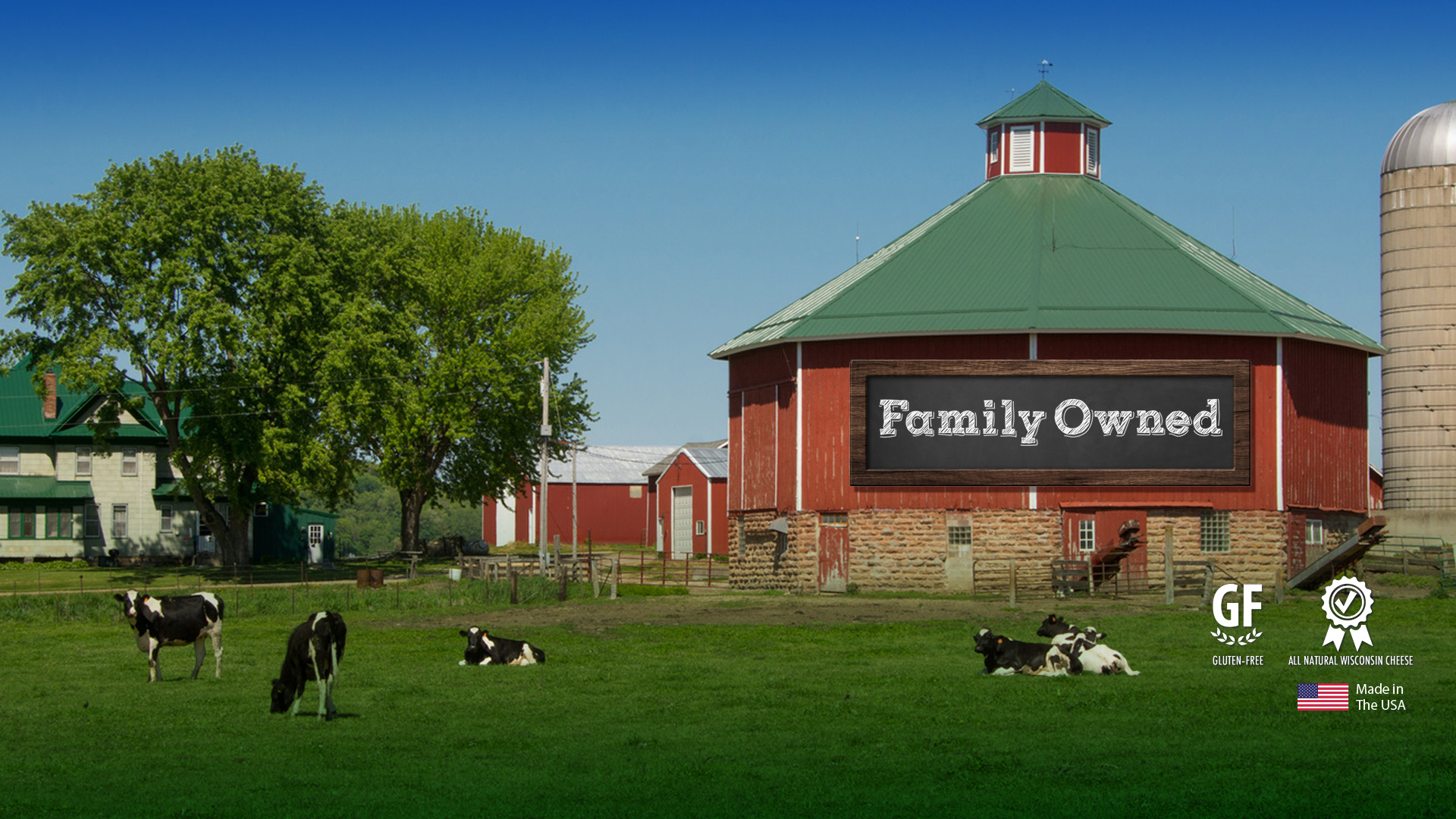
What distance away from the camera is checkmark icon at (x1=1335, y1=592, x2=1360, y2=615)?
102 feet

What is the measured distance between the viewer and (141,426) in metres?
72.9

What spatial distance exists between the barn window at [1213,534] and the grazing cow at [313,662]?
33232mm

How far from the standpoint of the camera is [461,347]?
69.2m

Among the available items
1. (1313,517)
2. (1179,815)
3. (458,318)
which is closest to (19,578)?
(458,318)

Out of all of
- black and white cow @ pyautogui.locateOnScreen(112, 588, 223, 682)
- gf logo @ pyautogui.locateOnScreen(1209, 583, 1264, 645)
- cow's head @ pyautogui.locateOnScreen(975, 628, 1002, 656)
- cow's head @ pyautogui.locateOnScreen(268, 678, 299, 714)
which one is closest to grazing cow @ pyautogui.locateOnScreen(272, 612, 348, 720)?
cow's head @ pyautogui.locateOnScreen(268, 678, 299, 714)

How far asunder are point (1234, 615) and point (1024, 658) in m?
11.7

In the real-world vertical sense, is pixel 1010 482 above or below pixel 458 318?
below

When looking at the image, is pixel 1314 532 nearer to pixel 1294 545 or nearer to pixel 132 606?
pixel 1294 545

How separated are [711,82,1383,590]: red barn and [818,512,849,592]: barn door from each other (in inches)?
1.8

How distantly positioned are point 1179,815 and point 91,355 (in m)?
51.7

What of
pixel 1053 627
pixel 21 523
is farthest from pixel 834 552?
pixel 21 523

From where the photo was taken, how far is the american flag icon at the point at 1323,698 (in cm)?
1883

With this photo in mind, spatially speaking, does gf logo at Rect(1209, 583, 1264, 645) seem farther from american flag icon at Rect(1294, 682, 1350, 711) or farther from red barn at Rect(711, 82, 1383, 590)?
red barn at Rect(711, 82, 1383, 590)

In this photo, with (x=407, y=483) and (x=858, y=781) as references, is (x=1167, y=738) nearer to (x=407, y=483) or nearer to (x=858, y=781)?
(x=858, y=781)
